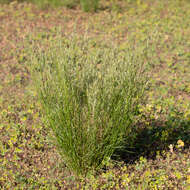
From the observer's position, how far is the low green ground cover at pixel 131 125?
12.5ft

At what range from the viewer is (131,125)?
12.8ft

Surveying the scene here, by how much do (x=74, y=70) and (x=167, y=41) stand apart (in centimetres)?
444

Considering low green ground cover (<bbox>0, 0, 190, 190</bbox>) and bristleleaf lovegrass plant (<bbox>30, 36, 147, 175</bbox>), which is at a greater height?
bristleleaf lovegrass plant (<bbox>30, 36, 147, 175</bbox>)

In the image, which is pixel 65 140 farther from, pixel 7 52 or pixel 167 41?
pixel 167 41

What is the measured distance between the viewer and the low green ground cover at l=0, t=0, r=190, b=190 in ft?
12.5

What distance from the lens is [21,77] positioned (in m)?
6.11

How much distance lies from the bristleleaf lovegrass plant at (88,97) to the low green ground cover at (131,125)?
0.44ft

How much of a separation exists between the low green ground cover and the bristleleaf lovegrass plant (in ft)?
0.44

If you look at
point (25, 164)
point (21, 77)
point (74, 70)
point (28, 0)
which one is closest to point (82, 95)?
point (74, 70)

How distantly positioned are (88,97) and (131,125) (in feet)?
2.47

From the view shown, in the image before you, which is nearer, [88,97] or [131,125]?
[88,97]

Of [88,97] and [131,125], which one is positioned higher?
[88,97]

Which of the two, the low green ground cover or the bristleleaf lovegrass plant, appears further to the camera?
the low green ground cover

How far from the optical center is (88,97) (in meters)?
3.40
